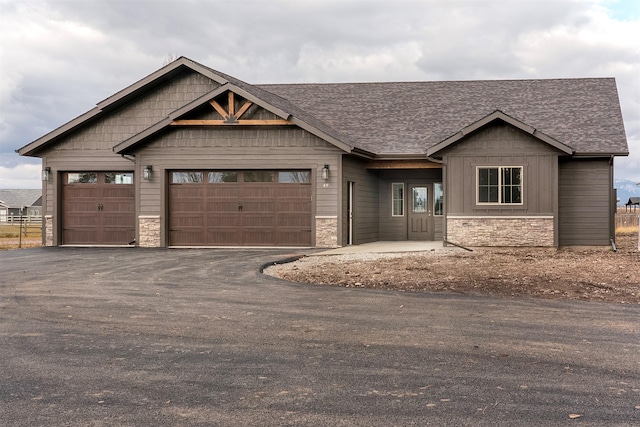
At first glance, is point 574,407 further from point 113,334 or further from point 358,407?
point 113,334

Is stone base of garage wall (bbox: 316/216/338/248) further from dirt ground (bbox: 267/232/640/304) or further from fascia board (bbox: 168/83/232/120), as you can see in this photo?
fascia board (bbox: 168/83/232/120)

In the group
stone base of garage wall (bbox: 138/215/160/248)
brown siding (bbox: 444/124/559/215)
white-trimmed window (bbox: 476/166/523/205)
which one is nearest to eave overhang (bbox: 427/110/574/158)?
brown siding (bbox: 444/124/559/215)

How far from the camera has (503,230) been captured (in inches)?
669

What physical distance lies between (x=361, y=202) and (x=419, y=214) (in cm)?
275

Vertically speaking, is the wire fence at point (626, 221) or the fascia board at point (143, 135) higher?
the fascia board at point (143, 135)

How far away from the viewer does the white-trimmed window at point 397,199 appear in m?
20.9

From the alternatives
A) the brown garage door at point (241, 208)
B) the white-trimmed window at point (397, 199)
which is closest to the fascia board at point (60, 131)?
the brown garage door at point (241, 208)

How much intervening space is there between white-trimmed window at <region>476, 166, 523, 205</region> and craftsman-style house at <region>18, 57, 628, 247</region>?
0.03 metres

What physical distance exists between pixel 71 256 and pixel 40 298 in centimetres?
713

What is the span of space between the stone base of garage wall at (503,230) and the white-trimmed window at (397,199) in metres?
3.85

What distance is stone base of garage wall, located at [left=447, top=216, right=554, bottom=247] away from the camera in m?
16.9

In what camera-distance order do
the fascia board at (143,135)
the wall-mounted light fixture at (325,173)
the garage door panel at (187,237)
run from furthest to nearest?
the garage door panel at (187,237), the fascia board at (143,135), the wall-mounted light fixture at (325,173)

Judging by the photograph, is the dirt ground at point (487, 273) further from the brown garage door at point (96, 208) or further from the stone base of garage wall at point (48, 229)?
the stone base of garage wall at point (48, 229)

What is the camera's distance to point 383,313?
7625mm
